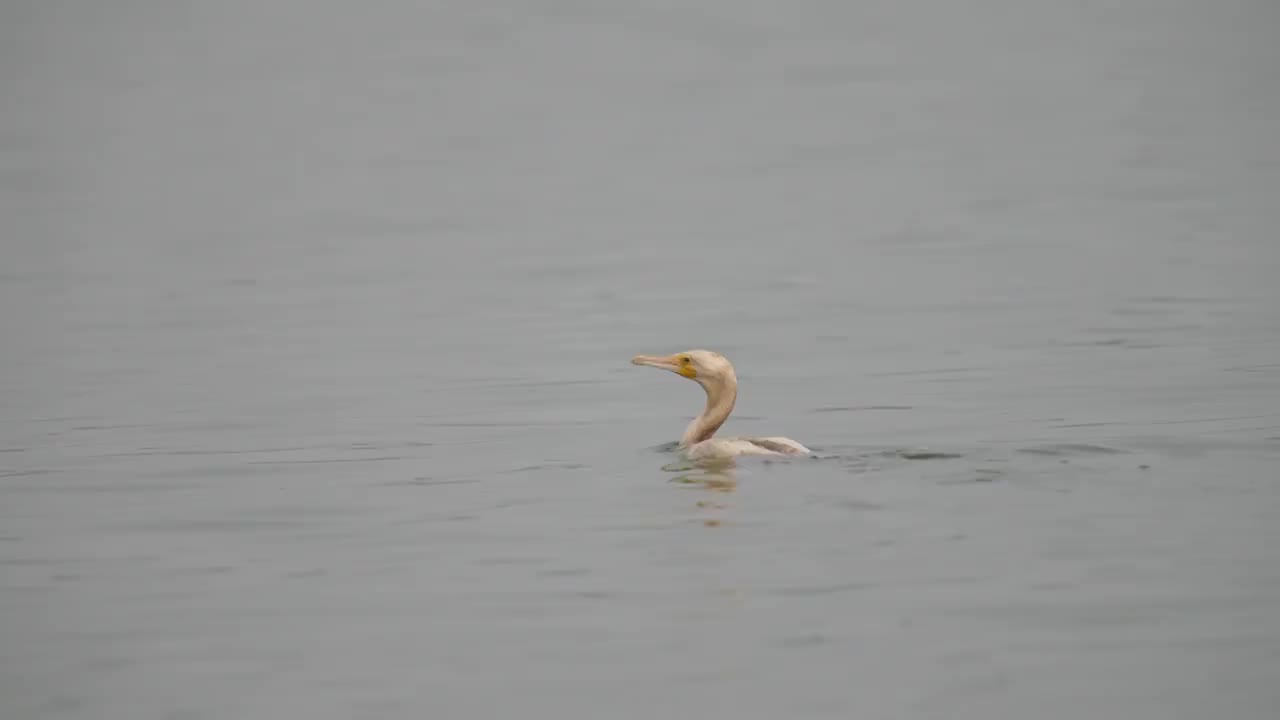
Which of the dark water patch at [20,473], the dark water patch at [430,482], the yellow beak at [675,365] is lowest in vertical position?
the dark water patch at [20,473]

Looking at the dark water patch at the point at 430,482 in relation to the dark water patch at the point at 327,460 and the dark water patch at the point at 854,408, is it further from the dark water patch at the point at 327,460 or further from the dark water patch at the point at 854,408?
the dark water patch at the point at 854,408

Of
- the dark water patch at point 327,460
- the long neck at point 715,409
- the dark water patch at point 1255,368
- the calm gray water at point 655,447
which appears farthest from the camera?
the dark water patch at point 1255,368

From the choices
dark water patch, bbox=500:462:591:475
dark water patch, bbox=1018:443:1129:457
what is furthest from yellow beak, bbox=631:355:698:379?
dark water patch, bbox=1018:443:1129:457

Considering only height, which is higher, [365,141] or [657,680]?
[365,141]

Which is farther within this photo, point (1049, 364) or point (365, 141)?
point (365, 141)

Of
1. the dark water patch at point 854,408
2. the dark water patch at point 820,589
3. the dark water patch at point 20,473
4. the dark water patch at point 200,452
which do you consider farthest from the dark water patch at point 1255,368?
the dark water patch at point 20,473

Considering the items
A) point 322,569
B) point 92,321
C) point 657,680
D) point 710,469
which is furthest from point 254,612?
point 92,321

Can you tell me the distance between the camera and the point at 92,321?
113ft

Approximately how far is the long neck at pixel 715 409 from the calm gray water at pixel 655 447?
0.46 meters

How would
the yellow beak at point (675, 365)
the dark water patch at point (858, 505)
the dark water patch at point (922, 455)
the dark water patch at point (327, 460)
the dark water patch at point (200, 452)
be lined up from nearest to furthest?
the dark water patch at point (858, 505)
the dark water patch at point (922, 455)
the yellow beak at point (675, 365)
the dark water patch at point (327, 460)
the dark water patch at point (200, 452)

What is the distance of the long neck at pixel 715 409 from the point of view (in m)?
18.5

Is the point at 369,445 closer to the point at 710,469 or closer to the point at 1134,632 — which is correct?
the point at 710,469

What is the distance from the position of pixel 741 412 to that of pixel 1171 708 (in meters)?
11.8

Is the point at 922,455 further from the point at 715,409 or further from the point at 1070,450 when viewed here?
the point at 715,409
